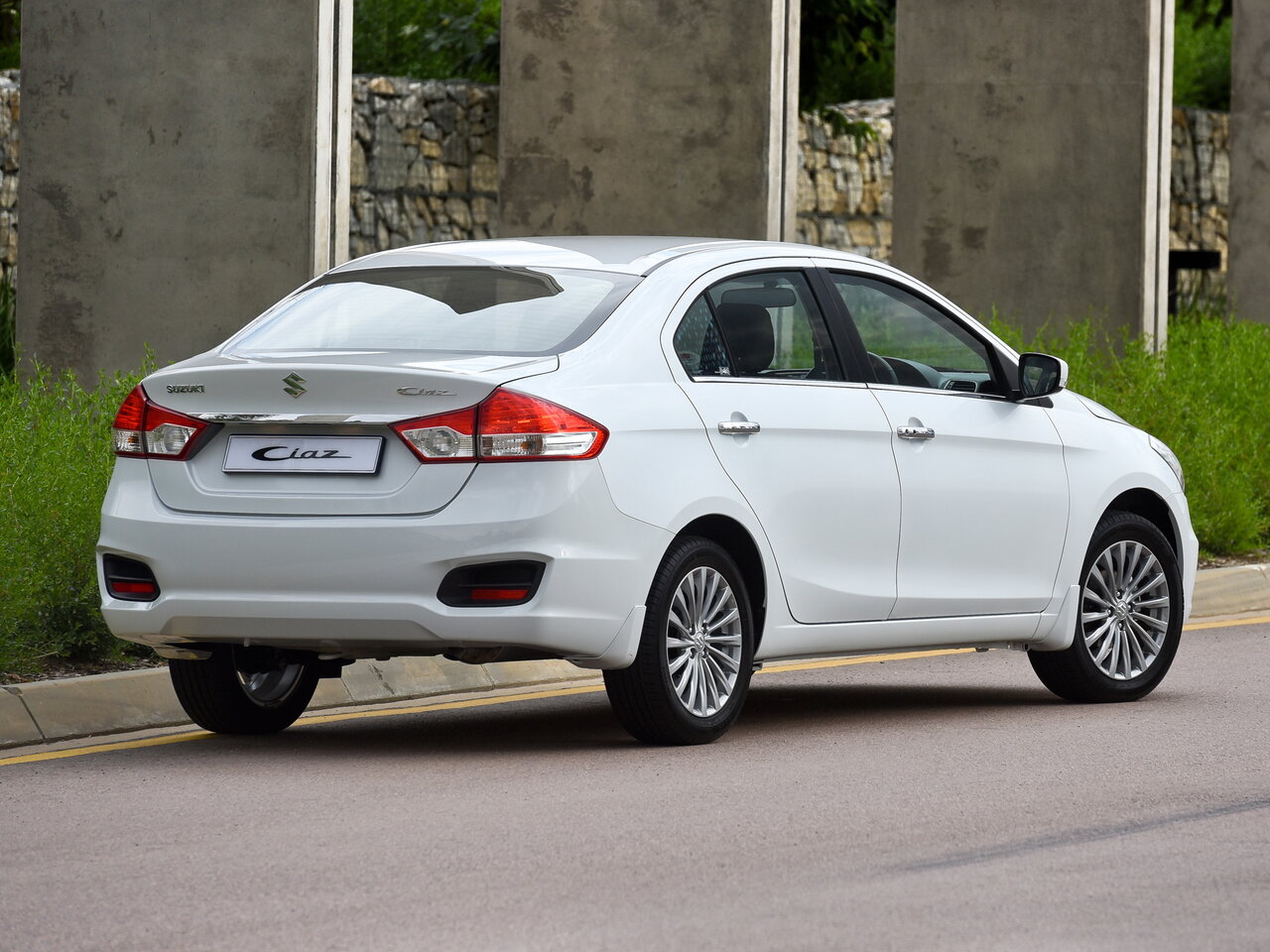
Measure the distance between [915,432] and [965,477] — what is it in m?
0.35

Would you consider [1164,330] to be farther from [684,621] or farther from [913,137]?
[684,621]

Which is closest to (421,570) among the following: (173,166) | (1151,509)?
(1151,509)

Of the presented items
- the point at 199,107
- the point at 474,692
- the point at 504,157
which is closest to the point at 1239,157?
the point at 504,157

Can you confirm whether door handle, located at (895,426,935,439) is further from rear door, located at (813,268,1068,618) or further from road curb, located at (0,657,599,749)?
road curb, located at (0,657,599,749)

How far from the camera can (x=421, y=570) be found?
762 cm

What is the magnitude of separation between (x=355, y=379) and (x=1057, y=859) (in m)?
2.74

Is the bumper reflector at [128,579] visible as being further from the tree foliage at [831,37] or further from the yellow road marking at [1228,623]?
the tree foliage at [831,37]

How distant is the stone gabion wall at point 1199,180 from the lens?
113 ft

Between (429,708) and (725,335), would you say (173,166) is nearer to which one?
(429,708)

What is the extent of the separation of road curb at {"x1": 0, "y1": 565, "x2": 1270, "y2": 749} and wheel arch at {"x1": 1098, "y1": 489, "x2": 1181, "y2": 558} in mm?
2408

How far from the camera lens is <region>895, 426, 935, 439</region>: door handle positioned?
8953 millimetres

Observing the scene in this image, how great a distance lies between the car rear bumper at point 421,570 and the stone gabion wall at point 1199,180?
90.5 ft

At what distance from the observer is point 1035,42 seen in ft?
65.7

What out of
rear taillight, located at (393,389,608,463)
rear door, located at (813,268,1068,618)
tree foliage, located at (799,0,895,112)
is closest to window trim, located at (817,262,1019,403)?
rear door, located at (813,268,1068,618)
